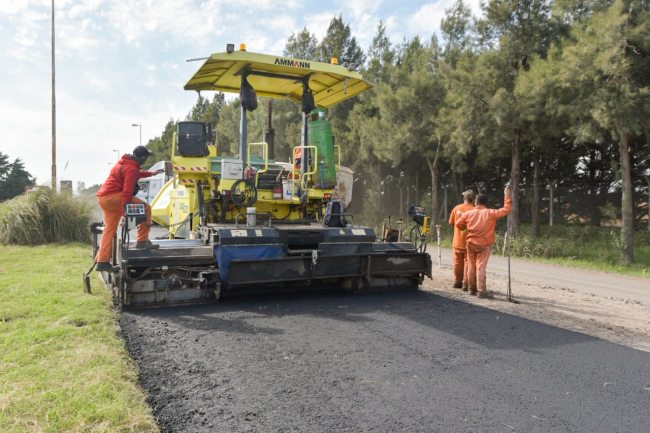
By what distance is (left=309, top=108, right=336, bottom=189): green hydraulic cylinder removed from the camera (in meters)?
7.07

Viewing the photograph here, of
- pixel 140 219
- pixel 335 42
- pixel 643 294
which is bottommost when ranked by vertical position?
pixel 643 294

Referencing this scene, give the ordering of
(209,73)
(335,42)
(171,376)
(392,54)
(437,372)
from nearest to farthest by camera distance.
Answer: (171,376) → (437,372) → (209,73) → (392,54) → (335,42)

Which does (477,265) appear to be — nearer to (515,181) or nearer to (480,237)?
(480,237)

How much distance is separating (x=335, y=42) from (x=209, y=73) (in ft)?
73.5

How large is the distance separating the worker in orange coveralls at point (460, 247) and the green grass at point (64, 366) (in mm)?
5274

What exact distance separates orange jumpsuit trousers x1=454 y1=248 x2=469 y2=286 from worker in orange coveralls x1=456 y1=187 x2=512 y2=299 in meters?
0.45

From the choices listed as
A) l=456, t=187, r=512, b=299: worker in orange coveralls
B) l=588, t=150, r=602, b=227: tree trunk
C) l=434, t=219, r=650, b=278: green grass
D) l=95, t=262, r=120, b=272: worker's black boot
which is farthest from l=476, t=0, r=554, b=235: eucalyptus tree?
l=95, t=262, r=120, b=272: worker's black boot

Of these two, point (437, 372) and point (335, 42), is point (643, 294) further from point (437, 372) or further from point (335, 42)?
point (335, 42)

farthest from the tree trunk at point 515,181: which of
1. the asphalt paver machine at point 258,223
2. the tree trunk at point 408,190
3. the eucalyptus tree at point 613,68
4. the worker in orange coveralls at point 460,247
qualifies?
the asphalt paver machine at point 258,223

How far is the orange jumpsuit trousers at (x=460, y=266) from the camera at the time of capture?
8.16m

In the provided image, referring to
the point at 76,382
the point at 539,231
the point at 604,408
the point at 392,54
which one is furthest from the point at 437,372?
the point at 392,54

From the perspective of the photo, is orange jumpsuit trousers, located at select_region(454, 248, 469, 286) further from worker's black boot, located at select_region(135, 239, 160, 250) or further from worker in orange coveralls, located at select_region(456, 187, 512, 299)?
A: worker's black boot, located at select_region(135, 239, 160, 250)

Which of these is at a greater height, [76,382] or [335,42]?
[335,42]

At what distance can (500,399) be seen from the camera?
3.47m
